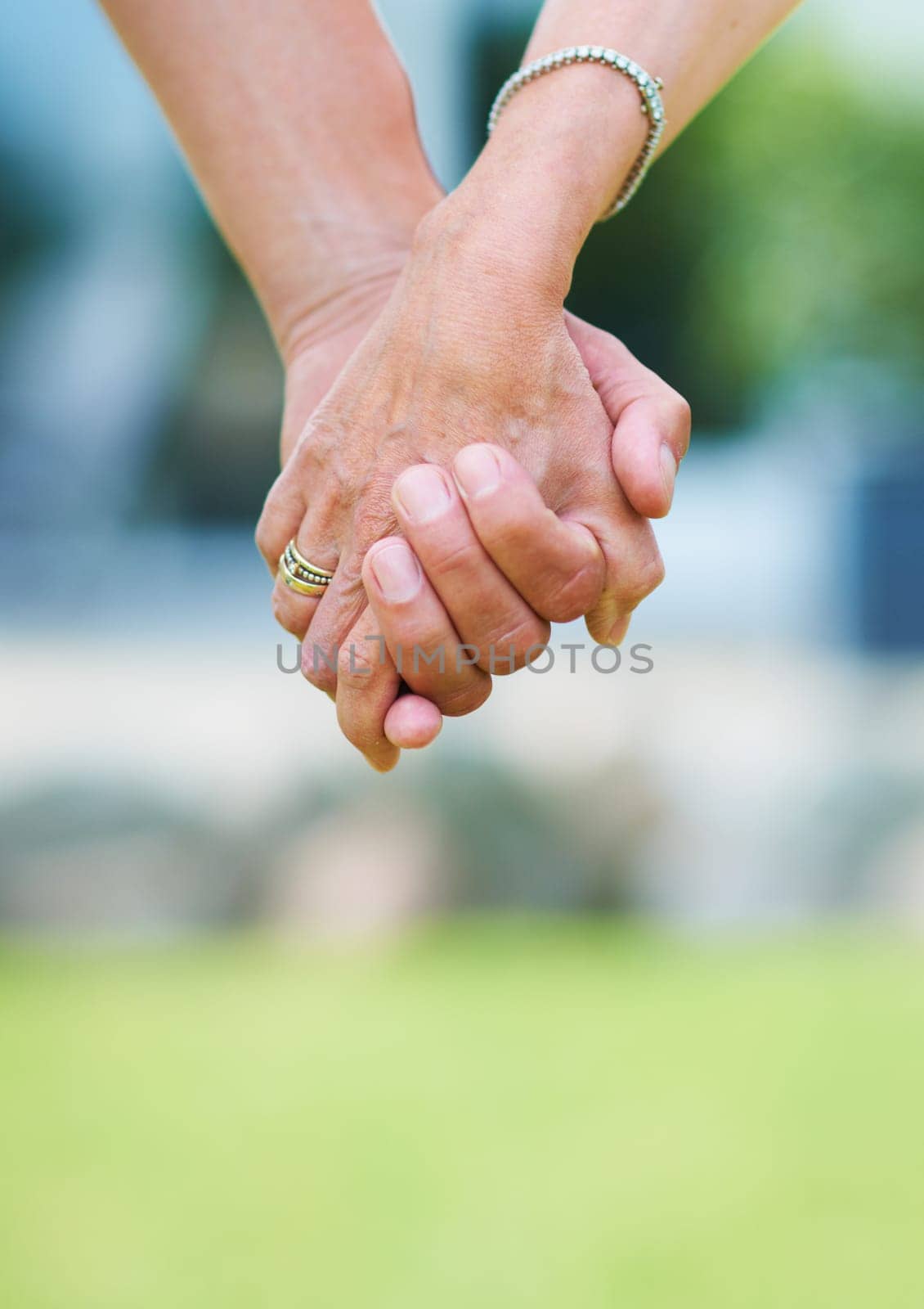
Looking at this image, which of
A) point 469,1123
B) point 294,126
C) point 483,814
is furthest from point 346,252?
point 483,814

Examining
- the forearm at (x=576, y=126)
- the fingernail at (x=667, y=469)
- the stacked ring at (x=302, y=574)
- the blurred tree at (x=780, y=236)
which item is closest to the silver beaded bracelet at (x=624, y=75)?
the forearm at (x=576, y=126)

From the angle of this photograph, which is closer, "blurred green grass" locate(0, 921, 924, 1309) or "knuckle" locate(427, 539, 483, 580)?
"knuckle" locate(427, 539, 483, 580)

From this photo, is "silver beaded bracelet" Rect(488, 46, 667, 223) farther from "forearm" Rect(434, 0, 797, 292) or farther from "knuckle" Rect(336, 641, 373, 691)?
"knuckle" Rect(336, 641, 373, 691)

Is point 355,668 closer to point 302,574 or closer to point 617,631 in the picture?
point 302,574

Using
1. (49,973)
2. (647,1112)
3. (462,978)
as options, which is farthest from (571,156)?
(49,973)

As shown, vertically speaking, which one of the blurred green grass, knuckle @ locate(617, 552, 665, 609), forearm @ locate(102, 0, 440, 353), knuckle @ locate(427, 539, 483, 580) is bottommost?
the blurred green grass

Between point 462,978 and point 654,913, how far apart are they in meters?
0.92

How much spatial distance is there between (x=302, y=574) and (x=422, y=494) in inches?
9.7

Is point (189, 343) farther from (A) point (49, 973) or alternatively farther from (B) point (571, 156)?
(B) point (571, 156)

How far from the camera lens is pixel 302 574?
1.61 metres

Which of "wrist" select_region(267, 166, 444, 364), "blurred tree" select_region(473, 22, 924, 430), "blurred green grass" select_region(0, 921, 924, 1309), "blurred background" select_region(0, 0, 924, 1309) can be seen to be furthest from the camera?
"blurred tree" select_region(473, 22, 924, 430)

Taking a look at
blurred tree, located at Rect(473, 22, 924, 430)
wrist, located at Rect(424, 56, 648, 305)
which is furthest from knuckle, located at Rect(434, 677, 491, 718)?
blurred tree, located at Rect(473, 22, 924, 430)

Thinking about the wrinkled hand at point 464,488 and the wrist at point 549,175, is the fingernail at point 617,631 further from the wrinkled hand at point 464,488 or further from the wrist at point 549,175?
the wrist at point 549,175

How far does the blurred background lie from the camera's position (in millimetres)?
4199
